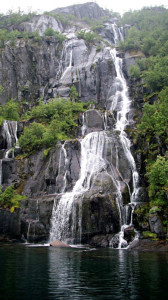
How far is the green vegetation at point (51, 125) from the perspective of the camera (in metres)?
42.0

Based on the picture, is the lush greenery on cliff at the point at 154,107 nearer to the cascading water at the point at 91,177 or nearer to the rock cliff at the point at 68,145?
the cascading water at the point at 91,177

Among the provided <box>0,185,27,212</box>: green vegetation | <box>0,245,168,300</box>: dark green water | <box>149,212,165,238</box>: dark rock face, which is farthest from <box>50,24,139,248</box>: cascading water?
<box>0,245,168,300</box>: dark green water

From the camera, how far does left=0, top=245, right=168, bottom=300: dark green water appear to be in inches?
387

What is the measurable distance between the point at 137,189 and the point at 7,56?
162 feet

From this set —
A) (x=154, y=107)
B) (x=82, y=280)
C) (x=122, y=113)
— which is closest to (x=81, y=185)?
(x=154, y=107)

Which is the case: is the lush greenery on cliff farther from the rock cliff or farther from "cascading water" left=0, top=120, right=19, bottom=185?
"cascading water" left=0, top=120, right=19, bottom=185

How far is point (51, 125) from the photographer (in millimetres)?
43688

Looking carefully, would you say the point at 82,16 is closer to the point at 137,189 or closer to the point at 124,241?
the point at 137,189

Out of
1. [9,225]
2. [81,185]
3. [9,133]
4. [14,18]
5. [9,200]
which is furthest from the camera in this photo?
[14,18]

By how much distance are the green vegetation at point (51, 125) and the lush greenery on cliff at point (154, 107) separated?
12844 millimetres

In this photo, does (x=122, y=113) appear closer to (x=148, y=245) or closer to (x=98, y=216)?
(x=98, y=216)

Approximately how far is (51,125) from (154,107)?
665 inches

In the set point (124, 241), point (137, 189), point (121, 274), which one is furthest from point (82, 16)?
point (121, 274)

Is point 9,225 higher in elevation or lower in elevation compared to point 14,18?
lower
